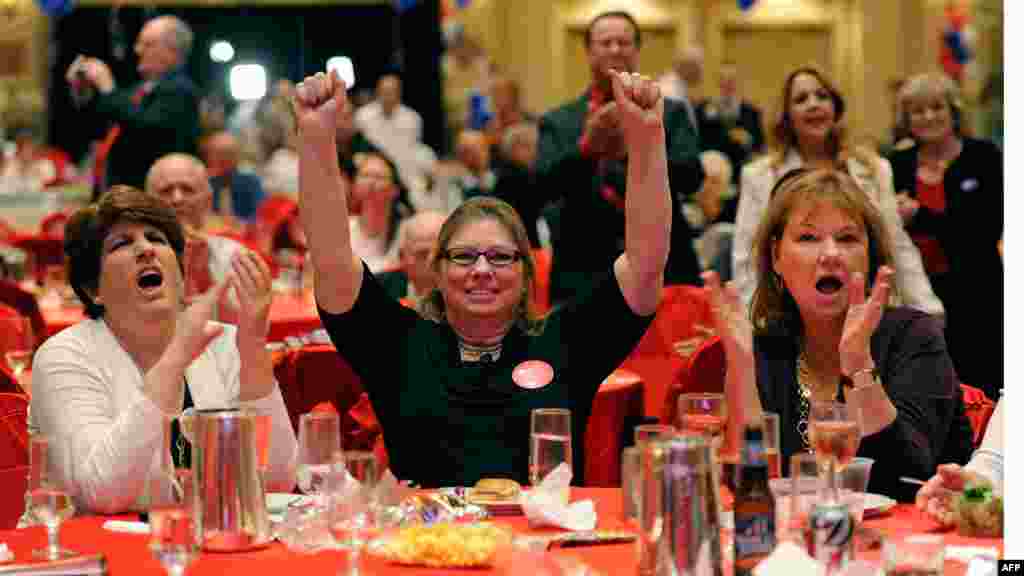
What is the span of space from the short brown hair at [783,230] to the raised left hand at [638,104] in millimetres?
459

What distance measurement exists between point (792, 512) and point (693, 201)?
6.83 metres

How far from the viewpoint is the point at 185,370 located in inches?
146

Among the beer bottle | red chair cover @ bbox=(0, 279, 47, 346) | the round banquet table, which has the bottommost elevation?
the round banquet table

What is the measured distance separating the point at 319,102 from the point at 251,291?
45 cm

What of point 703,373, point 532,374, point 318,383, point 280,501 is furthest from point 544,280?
point 280,501

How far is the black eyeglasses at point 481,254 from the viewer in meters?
3.95

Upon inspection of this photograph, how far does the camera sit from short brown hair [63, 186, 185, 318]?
13.0 feet

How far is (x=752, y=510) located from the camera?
2719mm

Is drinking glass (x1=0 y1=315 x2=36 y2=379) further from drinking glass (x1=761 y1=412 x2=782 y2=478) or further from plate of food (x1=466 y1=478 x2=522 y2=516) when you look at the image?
drinking glass (x1=761 y1=412 x2=782 y2=478)

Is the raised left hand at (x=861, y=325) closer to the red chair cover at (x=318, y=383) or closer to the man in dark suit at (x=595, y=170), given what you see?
the red chair cover at (x=318, y=383)

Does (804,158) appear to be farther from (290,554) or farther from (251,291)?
(290,554)

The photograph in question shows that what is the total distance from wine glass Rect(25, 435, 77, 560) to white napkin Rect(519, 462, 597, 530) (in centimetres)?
79

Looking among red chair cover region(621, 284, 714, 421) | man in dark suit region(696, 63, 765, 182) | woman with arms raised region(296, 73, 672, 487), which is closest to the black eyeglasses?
woman with arms raised region(296, 73, 672, 487)

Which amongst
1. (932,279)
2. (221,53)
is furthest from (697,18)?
(932,279)
